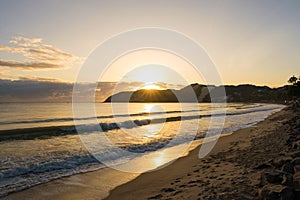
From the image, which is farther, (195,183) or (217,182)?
(195,183)

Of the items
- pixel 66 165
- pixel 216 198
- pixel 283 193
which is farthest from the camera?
pixel 66 165

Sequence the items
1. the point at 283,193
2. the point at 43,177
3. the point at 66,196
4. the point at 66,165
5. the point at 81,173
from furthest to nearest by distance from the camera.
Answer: the point at 66,165 < the point at 81,173 < the point at 43,177 < the point at 66,196 < the point at 283,193

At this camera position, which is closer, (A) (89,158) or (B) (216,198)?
(B) (216,198)

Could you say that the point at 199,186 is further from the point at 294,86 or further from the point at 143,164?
the point at 294,86

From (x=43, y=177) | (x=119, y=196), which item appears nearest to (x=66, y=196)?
(x=119, y=196)

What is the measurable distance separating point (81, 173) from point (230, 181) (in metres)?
5.68

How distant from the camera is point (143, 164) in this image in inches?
449

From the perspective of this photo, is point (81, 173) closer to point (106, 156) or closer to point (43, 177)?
point (43, 177)

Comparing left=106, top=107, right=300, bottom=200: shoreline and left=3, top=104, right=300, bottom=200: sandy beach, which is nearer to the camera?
left=106, top=107, right=300, bottom=200: shoreline

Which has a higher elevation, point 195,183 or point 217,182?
point 217,182

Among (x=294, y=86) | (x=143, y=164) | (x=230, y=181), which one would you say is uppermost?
(x=294, y=86)

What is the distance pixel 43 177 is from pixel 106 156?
3995 millimetres

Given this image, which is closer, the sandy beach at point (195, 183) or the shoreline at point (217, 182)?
the shoreline at point (217, 182)

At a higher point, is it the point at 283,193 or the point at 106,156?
the point at 283,193
